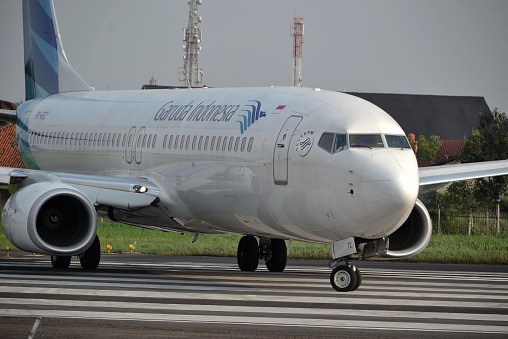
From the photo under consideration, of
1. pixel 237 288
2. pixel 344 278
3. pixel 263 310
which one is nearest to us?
pixel 263 310

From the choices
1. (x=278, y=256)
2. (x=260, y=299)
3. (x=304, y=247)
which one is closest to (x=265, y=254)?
(x=278, y=256)

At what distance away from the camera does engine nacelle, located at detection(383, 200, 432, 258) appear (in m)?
20.7

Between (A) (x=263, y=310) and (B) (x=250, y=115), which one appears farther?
(B) (x=250, y=115)

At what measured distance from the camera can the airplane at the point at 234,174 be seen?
56.0 feet

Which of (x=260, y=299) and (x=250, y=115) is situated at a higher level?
(x=250, y=115)

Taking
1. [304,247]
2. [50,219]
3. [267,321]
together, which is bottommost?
[304,247]

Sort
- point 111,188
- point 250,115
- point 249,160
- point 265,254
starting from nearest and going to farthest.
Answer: point 249,160
point 250,115
point 111,188
point 265,254

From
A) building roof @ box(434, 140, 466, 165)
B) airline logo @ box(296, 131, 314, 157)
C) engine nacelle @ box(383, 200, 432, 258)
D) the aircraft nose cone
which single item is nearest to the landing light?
airline logo @ box(296, 131, 314, 157)

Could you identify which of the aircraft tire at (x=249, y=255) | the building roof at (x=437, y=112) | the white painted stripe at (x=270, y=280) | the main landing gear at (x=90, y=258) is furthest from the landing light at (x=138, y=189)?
the building roof at (x=437, y=112)

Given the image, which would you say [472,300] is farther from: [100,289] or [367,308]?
[100,289]

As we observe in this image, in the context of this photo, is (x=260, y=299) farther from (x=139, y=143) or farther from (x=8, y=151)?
(x=8, y=151)

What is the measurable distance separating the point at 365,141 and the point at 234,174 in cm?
332

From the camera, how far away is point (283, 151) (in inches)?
718

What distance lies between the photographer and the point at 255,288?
59.9 ft
